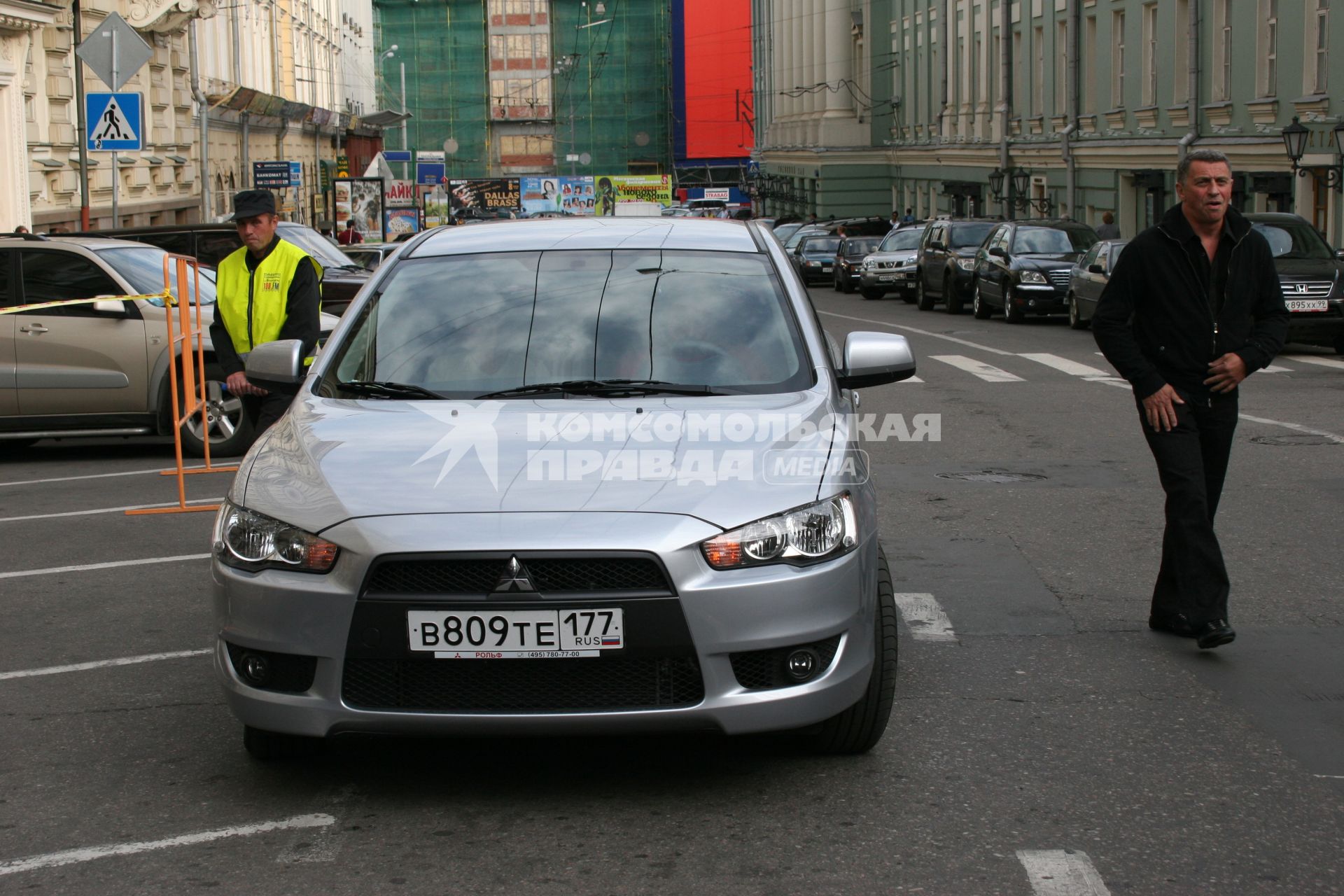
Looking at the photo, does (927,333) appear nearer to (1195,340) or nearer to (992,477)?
(992,477)

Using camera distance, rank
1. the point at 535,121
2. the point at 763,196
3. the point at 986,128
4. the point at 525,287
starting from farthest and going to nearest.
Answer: the point at 535,121, the point at 763,196, the point at 986,128, the point at 525,287

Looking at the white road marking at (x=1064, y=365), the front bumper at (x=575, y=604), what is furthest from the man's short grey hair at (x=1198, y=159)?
the white road marking at (x=1064, y=365)

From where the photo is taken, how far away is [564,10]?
10262 cm

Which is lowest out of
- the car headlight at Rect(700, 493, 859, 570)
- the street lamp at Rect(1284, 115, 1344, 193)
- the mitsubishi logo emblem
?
the mitsubishi logo emblem

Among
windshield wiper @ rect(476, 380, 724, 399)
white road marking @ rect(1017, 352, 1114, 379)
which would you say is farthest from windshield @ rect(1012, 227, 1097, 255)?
windshield wiper @ rect(476, 380, 724, 399)

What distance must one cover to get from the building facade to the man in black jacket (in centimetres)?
2397

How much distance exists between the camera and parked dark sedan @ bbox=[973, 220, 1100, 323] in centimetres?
2848

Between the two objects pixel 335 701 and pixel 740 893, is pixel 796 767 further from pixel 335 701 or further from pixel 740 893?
pixel 335 701

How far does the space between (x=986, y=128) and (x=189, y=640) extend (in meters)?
48.3

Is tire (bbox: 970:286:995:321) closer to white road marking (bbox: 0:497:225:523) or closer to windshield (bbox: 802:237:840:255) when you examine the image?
windshield (bbox: 802:237:840:255)

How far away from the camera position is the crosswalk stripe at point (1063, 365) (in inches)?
754

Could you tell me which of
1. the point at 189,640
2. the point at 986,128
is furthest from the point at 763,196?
the point at 189,640

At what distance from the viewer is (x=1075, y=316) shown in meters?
26.6

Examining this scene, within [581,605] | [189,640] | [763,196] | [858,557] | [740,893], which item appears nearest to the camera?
[740,893]
